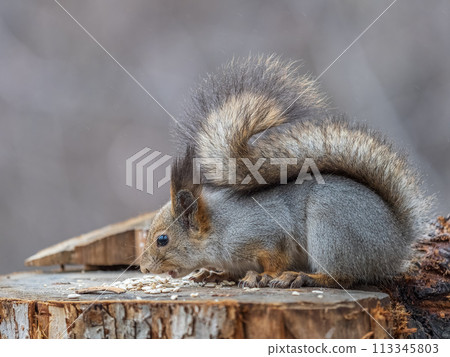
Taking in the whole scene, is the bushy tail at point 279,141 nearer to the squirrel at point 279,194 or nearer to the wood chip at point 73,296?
the squirrel at point 279,194

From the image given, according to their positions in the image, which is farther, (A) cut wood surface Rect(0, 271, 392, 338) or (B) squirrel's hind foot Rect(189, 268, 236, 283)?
(B) squirrel's hind foot Rect(189, 268, 236, 283)

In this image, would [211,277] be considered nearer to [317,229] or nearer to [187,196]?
[187,196]

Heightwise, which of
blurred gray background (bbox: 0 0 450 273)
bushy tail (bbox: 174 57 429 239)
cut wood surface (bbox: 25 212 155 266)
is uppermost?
blurred gray background (bbox: 0 0 450 273)

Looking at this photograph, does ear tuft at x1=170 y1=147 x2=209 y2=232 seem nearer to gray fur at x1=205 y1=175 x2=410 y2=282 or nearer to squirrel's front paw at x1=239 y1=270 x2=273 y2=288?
gray fur at x1=205 y1=175 x2=410 y2=282

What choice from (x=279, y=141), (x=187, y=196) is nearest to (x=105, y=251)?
(x=187, y=196)

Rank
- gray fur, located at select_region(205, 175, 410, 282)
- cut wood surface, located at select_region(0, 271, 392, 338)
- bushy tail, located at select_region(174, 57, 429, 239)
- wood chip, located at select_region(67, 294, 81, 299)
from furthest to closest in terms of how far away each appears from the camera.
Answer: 1. bushy tail, located at select_region(174, 57, 429, 239)
2. gray fur, located at select_region(205, 175, 410, 282)
3. wood chip, located at select_region(67, 294, 81, 299)
4. cut wood surface, located at select_region(0, 271, 392, 338)

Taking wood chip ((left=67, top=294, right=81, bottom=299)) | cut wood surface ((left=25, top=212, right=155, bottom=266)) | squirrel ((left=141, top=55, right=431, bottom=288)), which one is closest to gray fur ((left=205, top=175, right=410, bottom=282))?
squirrel ((left=141, top=55, right=431, bottom=288))

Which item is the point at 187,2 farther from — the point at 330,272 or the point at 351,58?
the point at 330,272

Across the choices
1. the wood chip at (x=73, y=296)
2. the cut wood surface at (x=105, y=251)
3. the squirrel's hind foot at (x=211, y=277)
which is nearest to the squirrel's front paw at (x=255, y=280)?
the squirrel's hind foot at (x=211, y=277)
